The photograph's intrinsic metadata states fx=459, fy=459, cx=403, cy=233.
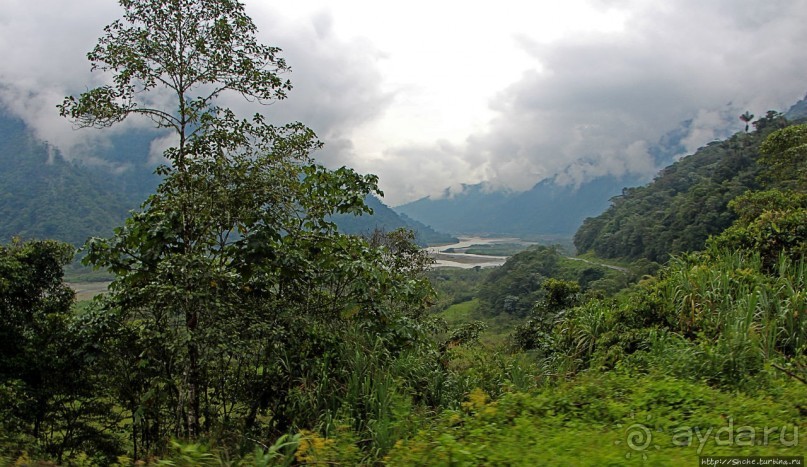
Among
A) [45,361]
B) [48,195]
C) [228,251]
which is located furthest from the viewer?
[48,195]

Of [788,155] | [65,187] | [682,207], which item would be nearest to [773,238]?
[788,155]

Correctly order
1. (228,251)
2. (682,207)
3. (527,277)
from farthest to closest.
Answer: (527,277)
(682,207)
(228,251)

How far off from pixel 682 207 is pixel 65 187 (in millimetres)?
94691

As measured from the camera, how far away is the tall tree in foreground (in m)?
5.06

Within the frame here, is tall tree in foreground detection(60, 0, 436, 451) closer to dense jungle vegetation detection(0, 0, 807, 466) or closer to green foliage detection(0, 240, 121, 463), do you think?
dense jungle vegetation detection(0, 0, 807, 466)

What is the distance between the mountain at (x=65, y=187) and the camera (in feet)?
210

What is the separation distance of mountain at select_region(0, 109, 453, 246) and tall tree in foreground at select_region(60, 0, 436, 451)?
41.7 metres

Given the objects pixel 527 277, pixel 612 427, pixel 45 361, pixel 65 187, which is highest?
pixel 65 187

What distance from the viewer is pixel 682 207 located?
44.2 m

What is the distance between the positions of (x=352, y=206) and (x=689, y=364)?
156 inches

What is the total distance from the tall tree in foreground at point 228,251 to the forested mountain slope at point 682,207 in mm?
27397

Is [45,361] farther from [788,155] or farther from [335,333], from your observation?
[788,155]

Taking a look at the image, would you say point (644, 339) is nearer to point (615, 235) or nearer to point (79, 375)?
point (79, 375)

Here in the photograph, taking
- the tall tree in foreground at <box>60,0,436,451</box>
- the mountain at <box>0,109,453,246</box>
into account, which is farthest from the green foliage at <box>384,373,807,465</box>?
the mountain at <box>0,109,453,246</box>
